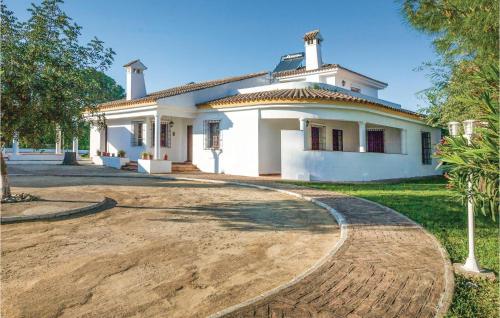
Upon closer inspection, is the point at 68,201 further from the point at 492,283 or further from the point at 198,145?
the point at 198,145

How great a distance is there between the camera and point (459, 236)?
5.61 metres

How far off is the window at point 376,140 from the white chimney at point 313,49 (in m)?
6.73

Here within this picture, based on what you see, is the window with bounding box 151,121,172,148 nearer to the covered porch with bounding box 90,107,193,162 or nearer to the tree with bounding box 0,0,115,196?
the covered porch with bounding box 90,107,193,162

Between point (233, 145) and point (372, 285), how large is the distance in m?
14.5

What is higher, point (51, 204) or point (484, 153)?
point (484, 153)

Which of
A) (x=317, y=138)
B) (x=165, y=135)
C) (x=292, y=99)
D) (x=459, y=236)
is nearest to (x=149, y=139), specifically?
(x=165, y=135)

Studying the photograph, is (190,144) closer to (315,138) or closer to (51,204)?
(315,138)

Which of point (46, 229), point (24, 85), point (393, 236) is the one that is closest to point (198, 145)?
point (24, 85)

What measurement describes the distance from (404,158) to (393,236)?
15404 mm

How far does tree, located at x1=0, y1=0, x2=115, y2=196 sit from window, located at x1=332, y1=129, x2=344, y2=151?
14715 mm

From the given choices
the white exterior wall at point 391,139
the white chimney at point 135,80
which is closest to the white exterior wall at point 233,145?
the white chimney at point 135,80

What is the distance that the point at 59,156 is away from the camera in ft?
82.2

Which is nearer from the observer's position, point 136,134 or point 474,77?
point 474,77

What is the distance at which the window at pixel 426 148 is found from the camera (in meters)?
22.3
